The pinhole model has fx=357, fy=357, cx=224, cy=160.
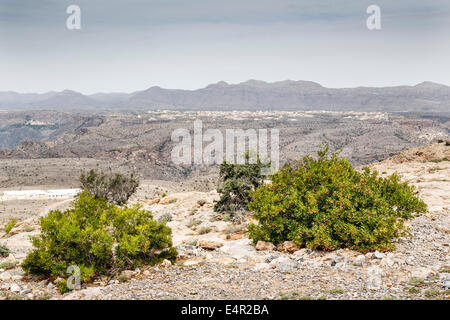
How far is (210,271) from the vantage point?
880 centimetres

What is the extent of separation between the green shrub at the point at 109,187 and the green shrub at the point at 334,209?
19.7m

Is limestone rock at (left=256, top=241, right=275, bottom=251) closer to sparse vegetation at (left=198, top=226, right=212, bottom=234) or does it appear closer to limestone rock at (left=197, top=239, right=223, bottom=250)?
limestone rock at (left=197, top=239, right=223, bottom=250)

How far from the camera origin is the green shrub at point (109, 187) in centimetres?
2872

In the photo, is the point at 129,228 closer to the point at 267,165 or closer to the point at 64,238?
the point at 64,238

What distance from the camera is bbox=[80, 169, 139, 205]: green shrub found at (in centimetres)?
2872

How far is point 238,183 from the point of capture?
61.7 feet

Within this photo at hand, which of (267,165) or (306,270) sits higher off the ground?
(267,165)

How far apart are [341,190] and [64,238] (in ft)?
24.6

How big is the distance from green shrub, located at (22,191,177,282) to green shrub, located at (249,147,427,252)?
329 centimetres

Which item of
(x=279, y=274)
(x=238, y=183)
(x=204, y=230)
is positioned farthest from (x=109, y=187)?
(x=279, y=274)

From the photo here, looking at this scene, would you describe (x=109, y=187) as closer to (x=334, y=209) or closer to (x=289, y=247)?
(x=289, y=247)

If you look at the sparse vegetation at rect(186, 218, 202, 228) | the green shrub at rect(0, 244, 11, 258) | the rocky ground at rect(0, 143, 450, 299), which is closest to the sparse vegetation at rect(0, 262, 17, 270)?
the rocky ground at rect(0, 143, 450, 299)
